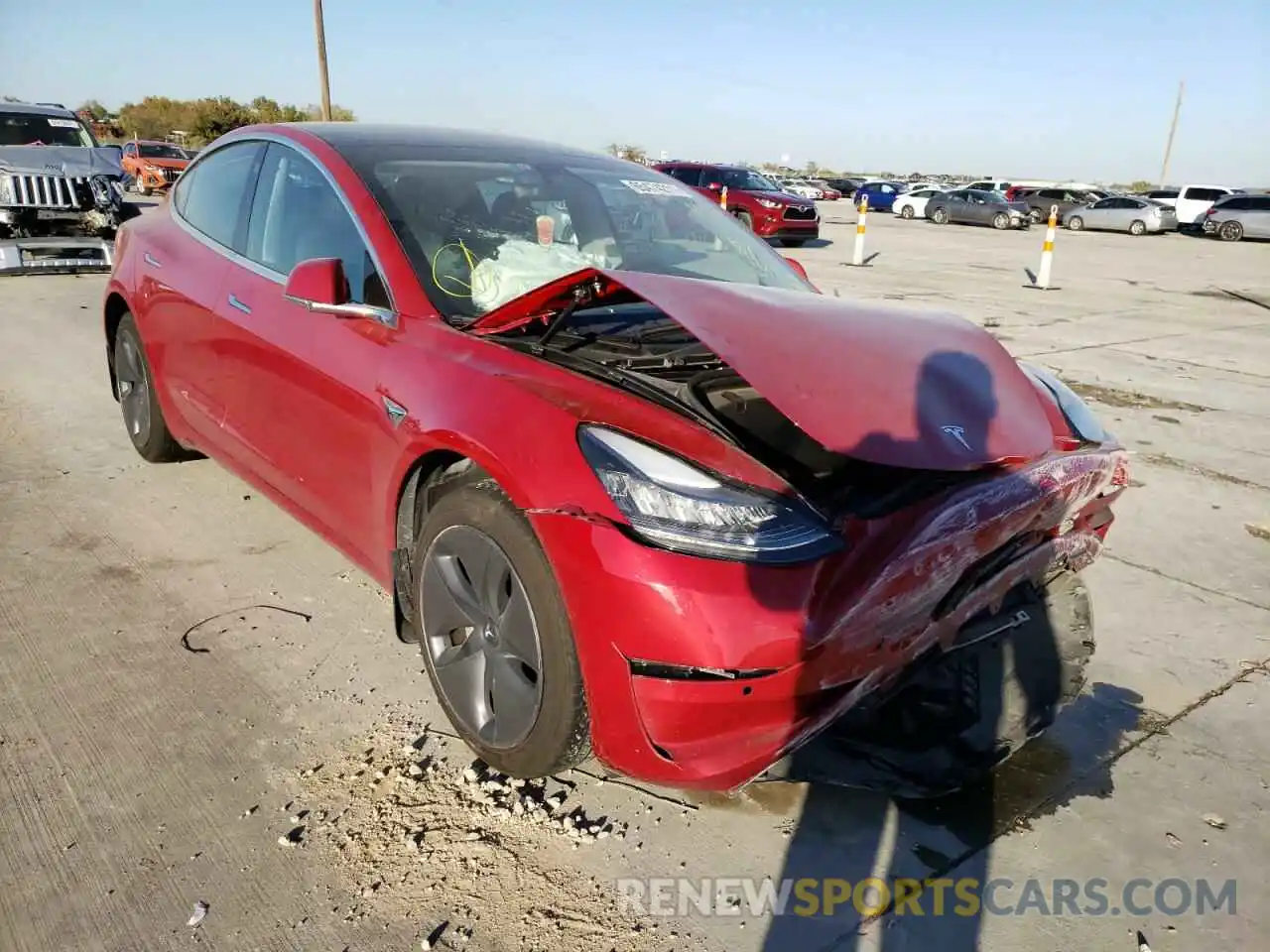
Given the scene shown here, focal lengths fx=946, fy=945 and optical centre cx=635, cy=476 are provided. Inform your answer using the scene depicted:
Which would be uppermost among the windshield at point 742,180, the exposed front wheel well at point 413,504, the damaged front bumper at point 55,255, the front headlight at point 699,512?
the windshield at point 742,180

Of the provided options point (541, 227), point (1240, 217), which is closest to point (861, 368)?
point (541, 227)

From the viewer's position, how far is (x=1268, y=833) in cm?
240

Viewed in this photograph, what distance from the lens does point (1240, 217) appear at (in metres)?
29.1

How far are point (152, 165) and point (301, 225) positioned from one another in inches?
1079

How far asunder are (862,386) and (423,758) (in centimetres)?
152

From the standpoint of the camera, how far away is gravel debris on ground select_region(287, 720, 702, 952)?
2029 mm

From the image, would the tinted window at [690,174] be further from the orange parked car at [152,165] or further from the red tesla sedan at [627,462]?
the red tesla sedan at [627,462]

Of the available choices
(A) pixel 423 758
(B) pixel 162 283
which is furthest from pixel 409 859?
(B) pixel 162 283

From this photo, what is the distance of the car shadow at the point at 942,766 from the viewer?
207 centimetres

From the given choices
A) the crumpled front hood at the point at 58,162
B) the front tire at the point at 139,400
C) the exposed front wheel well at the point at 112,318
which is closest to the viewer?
the front tire at the point at 139,400

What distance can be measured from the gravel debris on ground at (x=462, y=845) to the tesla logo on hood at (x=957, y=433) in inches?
49.1

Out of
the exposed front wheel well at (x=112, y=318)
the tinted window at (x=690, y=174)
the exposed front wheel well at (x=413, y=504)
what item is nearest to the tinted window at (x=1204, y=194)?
the tinted window at (x=690, y=174)

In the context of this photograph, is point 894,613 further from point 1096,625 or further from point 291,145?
point 291,145

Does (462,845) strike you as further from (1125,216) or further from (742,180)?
(1125,216)
